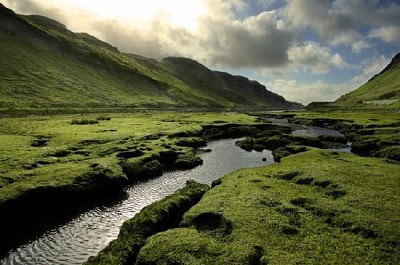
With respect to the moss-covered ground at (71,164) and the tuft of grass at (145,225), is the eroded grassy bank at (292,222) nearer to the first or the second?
the tuft of grass at (145,225)

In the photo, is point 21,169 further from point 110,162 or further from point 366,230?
point 366,230

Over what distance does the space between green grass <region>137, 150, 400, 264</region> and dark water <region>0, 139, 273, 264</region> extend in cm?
1109

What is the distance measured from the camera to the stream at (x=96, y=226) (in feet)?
121

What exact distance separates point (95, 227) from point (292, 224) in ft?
83.3

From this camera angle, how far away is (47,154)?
230 feet

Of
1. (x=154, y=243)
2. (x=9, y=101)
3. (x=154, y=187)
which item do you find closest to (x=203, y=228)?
(x=154, y=243)

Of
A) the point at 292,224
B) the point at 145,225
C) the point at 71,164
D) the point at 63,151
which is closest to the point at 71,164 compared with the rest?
the point at 71,164

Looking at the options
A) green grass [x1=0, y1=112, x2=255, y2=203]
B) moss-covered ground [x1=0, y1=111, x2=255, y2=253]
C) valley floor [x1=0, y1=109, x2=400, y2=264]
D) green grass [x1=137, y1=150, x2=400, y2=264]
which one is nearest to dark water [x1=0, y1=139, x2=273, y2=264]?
moss-covered ground [x1=0, y1=111, x2=255, y2=253]

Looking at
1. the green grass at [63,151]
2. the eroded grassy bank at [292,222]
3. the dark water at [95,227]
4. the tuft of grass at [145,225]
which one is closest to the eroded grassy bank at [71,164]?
the green grass at [63,151]

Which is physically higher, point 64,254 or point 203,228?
point 203,228

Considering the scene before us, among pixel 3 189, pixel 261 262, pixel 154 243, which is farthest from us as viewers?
pixel 3 189

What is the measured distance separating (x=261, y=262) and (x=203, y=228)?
8428 mm

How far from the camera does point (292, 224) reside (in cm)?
3425

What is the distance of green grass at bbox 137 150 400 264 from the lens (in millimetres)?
28578
